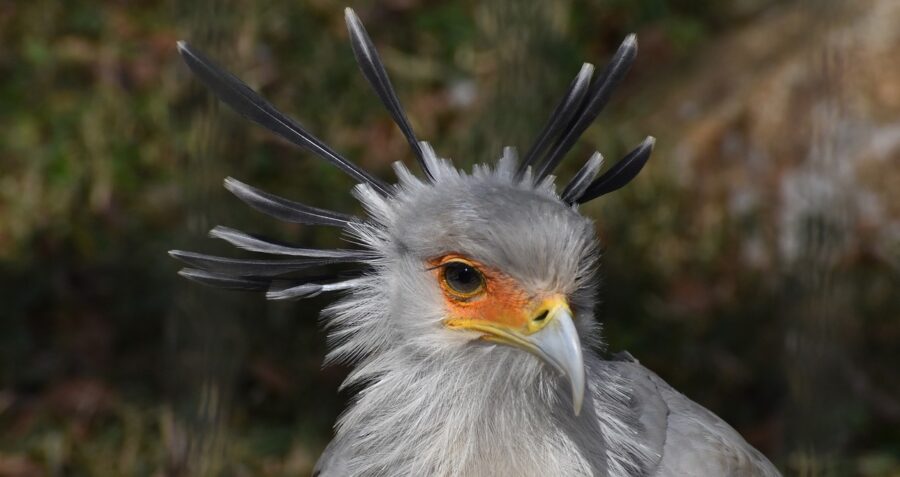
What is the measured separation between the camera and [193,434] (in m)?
2.53

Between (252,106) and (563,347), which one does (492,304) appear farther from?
(252,106)

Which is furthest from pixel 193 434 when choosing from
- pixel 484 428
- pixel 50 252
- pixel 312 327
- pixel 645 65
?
pixel 645 65

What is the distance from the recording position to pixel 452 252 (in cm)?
213

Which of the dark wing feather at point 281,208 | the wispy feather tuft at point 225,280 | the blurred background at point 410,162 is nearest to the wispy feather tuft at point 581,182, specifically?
the dark wing feather at point 281,208

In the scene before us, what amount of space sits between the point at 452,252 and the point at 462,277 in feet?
0.14

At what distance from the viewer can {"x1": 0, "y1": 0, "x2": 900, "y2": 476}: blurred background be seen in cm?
350

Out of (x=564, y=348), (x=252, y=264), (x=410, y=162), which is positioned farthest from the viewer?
(x=410, y=162)

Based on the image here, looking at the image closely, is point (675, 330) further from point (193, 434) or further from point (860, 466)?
point (193, 434)

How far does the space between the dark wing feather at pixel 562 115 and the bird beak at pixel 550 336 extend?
354 millimetres

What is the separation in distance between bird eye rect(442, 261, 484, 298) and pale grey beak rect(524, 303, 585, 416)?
0.41 ft

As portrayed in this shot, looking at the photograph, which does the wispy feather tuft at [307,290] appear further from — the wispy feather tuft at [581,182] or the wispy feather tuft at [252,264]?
the wispy feather tuft at [581,182]

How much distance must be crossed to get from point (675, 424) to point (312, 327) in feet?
5.63

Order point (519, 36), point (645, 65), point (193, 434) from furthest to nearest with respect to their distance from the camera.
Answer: point (645, 65) → point (519, 36) → point (193, 434)

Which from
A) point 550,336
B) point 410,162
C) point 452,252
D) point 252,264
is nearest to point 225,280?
point 252,264
